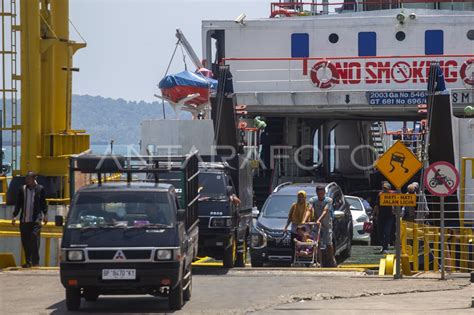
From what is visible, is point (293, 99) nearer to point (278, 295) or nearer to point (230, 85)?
point (230, 85)

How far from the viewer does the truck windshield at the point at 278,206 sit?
23.4 meters

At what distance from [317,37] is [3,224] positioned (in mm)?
14219

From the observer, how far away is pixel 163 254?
1441 cm

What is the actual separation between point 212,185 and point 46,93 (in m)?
6.60

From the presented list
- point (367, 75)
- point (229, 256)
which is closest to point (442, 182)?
point (229, 256)

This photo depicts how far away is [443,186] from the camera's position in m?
18.9

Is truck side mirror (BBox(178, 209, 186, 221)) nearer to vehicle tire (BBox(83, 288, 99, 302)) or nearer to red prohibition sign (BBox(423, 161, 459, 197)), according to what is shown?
vehicle tire (BBox(83, 288, 99, 302))

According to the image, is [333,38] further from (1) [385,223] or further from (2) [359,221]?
(1) [385,223]

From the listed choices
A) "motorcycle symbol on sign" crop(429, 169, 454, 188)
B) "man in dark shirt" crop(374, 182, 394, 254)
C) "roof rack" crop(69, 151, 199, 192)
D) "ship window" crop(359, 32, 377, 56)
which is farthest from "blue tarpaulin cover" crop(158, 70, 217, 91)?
"roof rack" crop(69, 151, 199, 192)

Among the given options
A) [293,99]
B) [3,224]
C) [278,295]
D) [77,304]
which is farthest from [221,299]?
[293,99]

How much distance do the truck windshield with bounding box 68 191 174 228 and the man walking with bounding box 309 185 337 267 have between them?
6.83 m

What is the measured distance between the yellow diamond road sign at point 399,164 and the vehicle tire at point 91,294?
570cm

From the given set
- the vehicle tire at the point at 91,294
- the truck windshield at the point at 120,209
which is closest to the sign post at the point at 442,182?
the truck windshield at the point at 120,209

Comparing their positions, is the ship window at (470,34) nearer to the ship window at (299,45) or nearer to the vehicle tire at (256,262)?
the ship window at (299,45)
